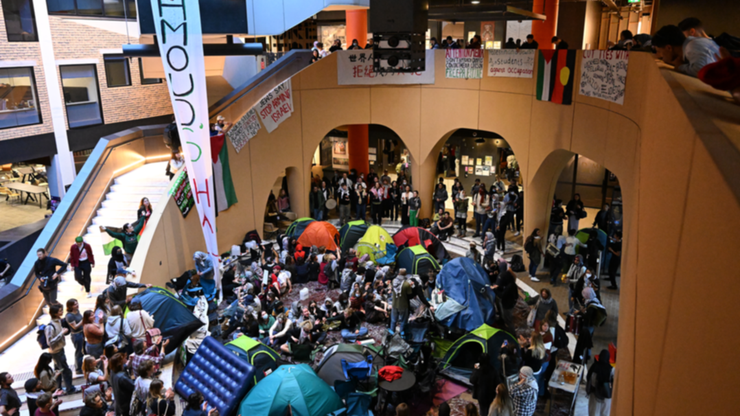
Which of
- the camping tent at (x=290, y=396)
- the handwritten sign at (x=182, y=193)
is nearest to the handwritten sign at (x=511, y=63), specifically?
the handwritten sign at (x=182, y=193)

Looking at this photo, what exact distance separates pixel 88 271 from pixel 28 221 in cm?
1064

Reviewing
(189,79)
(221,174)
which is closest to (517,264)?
(221,174)

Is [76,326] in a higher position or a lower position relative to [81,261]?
lower

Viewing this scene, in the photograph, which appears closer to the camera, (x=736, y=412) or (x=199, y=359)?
(x=736, y=412)

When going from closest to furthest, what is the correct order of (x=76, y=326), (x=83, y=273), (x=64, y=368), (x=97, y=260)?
(x=64, y=368) → (x=76, y=326) → (x=83, y=273) → (x=97, y=260)

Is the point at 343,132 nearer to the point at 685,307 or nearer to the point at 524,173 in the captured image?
the point at 524,173

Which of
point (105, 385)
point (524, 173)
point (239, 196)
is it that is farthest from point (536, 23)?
point (105, 385)

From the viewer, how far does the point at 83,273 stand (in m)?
10.9

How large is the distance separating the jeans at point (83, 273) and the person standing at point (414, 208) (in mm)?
8879

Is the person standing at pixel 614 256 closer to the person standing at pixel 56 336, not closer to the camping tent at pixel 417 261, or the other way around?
the camping tent at pixel 417 261

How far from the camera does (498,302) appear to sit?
10.8m

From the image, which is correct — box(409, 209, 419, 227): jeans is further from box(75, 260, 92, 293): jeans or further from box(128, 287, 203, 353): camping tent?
box(75, 260, 92, 293): jeans

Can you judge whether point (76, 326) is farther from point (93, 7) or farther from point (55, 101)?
point (93, 7)

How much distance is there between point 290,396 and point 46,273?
569 centimetres
